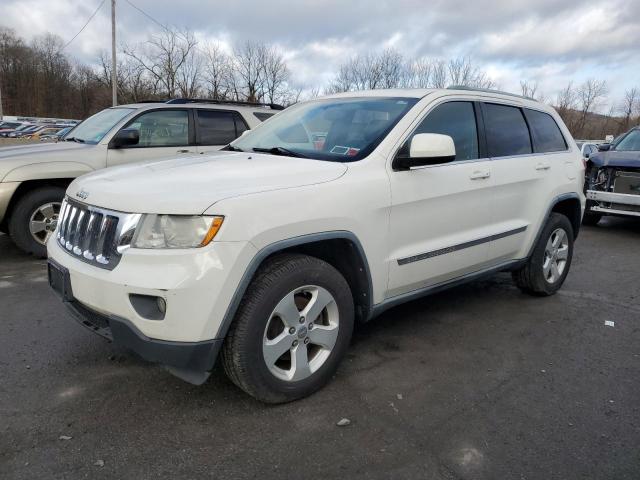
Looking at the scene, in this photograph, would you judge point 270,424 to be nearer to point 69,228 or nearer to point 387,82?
point 69,228

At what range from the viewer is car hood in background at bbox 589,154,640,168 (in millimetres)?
8219

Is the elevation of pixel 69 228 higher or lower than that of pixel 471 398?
higher

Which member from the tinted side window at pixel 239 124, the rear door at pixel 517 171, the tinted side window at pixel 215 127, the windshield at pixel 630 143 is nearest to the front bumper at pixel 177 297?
the rear door at pixel 517 171

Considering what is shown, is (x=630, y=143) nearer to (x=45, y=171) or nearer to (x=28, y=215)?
(x=45, y=171)

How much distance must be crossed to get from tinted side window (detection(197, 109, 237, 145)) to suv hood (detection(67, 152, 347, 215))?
3656 mm

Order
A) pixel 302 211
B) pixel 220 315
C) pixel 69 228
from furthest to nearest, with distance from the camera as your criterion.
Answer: pixel 69 228 < pixel 302 211 < pixel 220 315

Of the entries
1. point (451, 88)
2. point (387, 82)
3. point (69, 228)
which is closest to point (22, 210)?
point (69, 228)

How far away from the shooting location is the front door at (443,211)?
125 inches

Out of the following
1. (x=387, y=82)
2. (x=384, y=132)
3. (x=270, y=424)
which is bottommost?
(x=270, y=424)

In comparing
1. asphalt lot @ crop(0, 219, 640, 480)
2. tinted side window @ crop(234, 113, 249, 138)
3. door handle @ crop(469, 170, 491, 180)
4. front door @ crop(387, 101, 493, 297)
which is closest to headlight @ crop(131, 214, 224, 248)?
asphalt lot @ crop(0, 219, 640, 480)

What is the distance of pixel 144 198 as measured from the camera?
244cm

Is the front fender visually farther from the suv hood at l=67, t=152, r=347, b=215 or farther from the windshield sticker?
the windshield sticker

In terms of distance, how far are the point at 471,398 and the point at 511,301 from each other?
6.64 feet

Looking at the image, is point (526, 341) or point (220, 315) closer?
point (220, 315)
